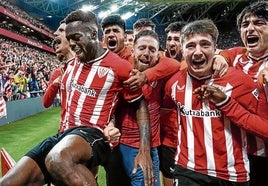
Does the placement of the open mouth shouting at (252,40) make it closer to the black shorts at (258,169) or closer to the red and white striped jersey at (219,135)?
the red and white striped jersey at (219,135)

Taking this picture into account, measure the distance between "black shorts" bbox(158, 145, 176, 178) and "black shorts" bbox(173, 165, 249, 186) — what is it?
42.0 inches

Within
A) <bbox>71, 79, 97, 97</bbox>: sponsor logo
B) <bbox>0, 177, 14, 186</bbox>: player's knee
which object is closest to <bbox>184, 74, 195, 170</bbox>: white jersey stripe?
<bbox>71, 79, 97, 97</bbox>: sponsor logo

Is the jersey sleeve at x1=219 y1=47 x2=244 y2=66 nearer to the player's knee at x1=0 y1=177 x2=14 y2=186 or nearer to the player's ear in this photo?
the player's ear

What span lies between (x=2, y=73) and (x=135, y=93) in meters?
10.3

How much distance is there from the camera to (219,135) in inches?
104


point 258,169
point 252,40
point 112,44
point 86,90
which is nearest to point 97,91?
point 86,90

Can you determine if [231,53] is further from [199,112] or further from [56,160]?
[56,160]

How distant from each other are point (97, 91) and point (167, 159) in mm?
1226

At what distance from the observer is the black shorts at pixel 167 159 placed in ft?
12.8

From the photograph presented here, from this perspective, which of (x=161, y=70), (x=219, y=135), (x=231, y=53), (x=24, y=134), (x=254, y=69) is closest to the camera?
(x=219, y=135)

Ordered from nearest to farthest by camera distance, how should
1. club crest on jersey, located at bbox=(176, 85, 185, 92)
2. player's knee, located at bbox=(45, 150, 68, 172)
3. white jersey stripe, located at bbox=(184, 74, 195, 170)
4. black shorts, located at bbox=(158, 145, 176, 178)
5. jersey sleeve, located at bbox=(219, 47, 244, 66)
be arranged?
player's knee, located at bbox=(45, 150, 68, 172) → white jersey stripe, located at bbox=(184, 74, 195, 170) → club crest on jersey, located at bbox=(176, 85, 185, 92) → jersey sleeve, located at bbox=(219, 47, 244, 66) → black shorts, located at bbox=(158, 145, 176, 178)

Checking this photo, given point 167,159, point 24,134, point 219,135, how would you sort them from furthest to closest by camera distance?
1. point 24,134
2. point 167,159
3. point 219,135

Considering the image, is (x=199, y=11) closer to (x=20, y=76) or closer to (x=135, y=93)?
(x=20, y=76)

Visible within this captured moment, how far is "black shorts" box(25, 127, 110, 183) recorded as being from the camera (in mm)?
2799
